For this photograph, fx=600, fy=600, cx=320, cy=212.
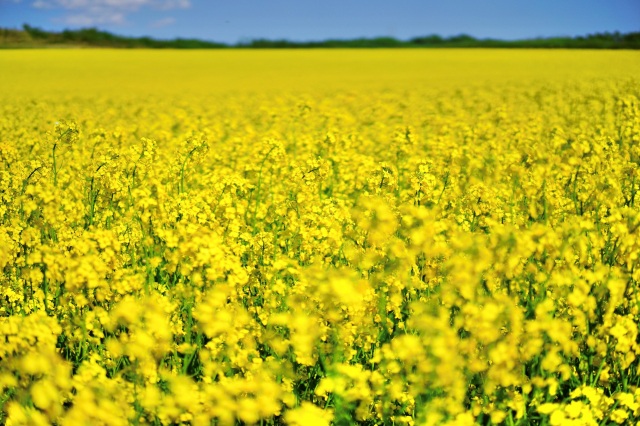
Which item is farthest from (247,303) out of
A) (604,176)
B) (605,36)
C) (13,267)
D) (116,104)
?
(605,36)

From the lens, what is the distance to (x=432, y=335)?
2842 millimetres

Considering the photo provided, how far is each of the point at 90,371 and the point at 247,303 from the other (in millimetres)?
1464

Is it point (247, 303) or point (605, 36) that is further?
point (605, 36)

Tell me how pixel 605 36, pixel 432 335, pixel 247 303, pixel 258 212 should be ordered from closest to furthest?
pixel 432 335
pixel 247 303
pixel 258 212
pixel 605 36

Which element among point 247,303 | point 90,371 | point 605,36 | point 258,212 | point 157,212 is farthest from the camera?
point 605,36

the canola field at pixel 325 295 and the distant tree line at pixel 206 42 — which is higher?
the distant tree line at pixel 206 42

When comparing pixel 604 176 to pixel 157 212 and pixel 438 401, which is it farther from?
pixel 157 212

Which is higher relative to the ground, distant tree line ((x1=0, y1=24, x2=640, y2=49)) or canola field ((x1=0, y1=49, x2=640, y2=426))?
distant tree line ((x1=0, y1=24, x2=640, y2=49))

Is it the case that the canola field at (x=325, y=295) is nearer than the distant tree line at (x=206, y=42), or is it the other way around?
the canola field at (x=325, y=295)

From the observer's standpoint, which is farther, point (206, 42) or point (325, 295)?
point (206, 42)

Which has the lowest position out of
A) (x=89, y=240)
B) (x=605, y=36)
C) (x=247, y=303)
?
(x=247, y=303)

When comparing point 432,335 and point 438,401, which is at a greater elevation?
point 432,335

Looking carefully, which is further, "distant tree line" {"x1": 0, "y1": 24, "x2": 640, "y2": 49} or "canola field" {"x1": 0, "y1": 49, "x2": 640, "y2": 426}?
"distant tree line" {"x1": 0, "y1": 24, "x2": 640, "y2": 49}

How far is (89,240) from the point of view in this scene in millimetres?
3500
